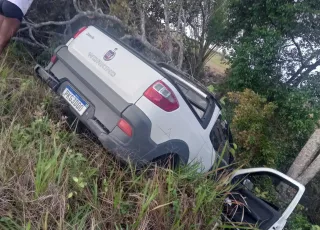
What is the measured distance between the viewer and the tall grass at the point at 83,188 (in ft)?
8.76

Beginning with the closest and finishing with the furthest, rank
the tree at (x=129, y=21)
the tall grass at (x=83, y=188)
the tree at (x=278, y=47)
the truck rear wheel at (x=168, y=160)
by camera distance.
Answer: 1. the tall grass at (x=83, y=188)
2. the truck rear wheel at (x=168, y=160)
3. the tree at (x=129, y=21)
4. the tree at (x=278, y=47)

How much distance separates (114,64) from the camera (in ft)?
11.7

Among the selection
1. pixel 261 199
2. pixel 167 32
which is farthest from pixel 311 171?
pixel 167 32

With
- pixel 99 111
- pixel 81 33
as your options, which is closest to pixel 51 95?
pixel 81 33

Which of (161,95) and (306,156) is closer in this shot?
(161,95)

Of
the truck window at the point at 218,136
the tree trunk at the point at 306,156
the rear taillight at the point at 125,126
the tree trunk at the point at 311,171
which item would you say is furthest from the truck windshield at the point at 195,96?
the tree trunk at the point at 311,171

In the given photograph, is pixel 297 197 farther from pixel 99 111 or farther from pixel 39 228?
pixel 39 228

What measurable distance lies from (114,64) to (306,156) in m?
5.10

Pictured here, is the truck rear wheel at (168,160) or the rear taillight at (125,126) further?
the truck rear wheel at (168,160)

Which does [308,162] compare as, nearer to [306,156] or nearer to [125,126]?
[306,156]

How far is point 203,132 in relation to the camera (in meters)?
3.70

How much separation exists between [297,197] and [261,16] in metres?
5.88

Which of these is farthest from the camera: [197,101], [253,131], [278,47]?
[278,47]

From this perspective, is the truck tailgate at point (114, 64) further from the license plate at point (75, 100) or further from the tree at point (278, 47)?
the tree at point (278, 47)
